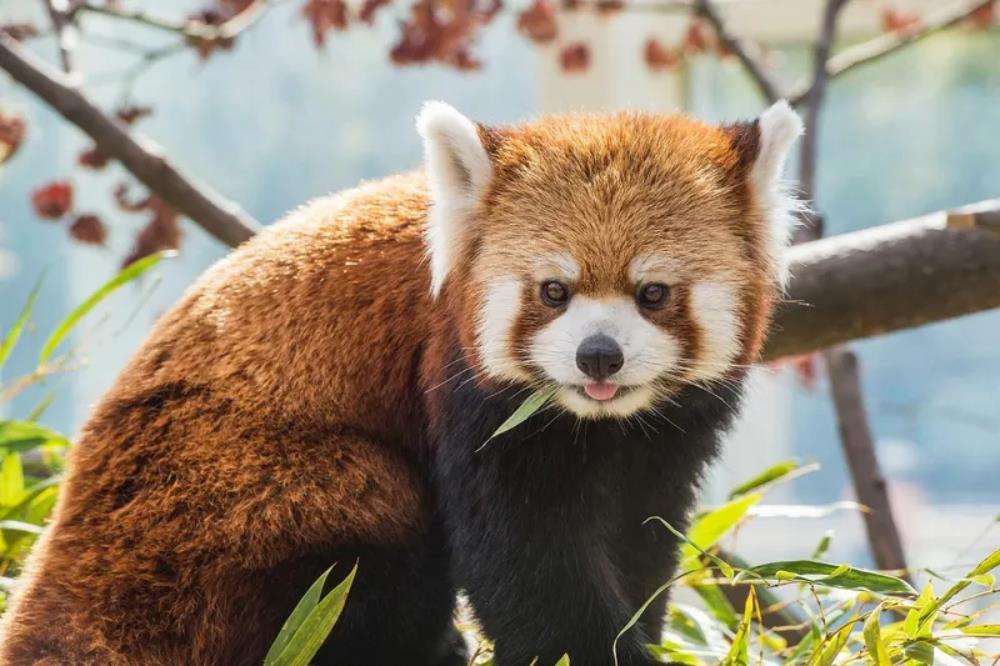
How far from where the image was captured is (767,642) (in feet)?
7.89

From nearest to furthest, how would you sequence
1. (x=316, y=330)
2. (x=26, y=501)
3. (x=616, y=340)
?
(x=616, y=340)
(x=316, y=330)
(x=26, y=501)

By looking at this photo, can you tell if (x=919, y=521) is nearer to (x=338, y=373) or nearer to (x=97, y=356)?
(x=97, y=356)

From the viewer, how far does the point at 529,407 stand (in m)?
1.85

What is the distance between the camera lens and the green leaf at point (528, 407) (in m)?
1.83

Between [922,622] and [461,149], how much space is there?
967mm

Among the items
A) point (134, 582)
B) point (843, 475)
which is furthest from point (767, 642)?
point (843, 475)

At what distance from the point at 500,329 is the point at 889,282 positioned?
3.61 ft

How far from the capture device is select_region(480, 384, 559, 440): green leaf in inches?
72.1

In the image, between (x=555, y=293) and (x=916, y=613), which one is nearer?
(x=916, y=613)

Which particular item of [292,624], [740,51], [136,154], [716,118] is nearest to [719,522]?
[292,624]

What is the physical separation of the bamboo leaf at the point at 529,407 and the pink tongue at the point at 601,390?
66mm

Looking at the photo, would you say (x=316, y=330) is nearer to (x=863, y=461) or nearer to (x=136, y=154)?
(x=136, y=154)

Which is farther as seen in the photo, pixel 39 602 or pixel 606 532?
pixel 606 532

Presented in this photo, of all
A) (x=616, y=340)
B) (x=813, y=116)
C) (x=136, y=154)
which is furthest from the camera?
(x=813, y=116)
